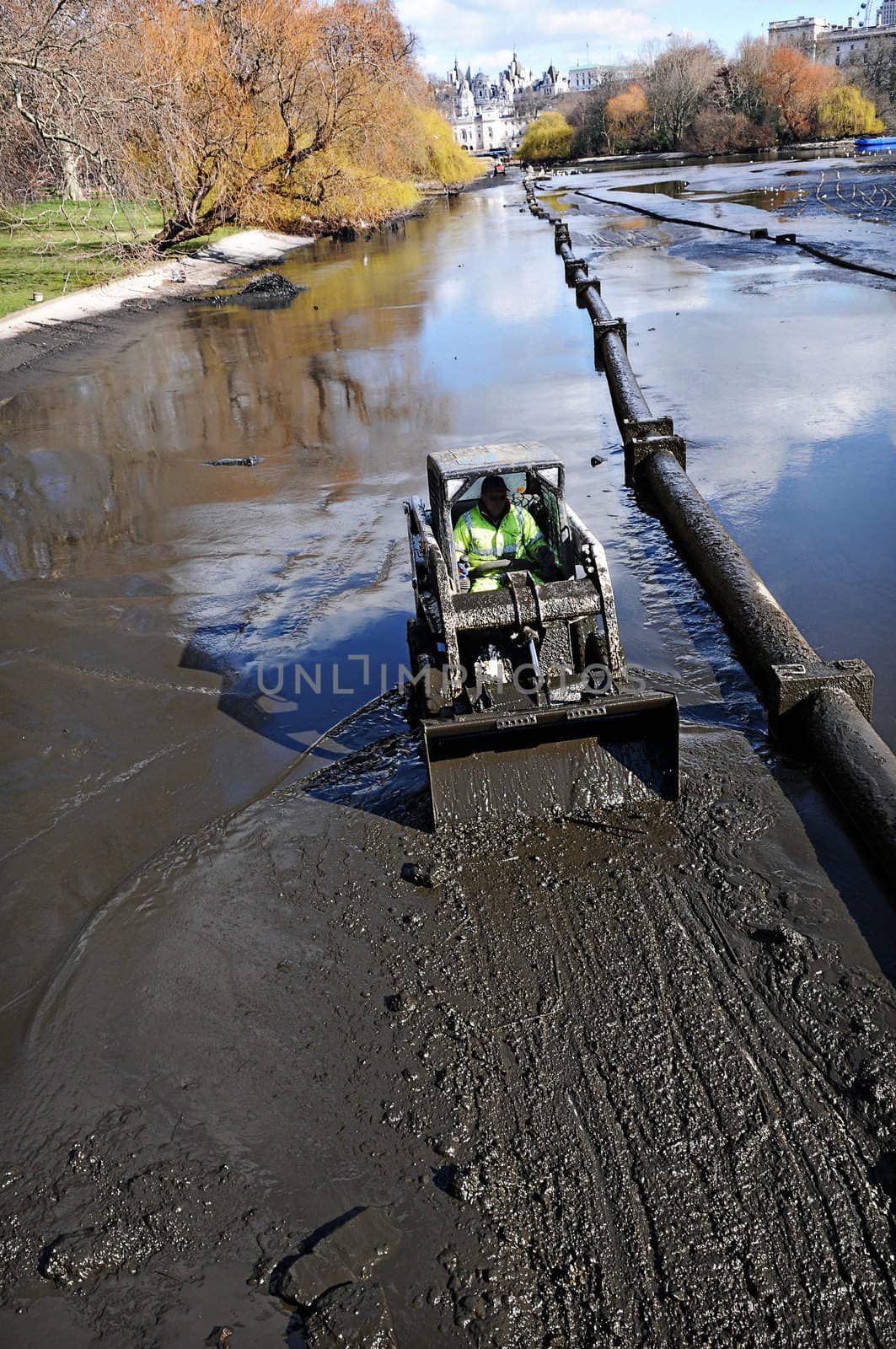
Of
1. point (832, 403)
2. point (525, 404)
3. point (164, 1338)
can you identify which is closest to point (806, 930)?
point (164, 1338)

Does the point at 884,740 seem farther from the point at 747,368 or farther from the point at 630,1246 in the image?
the point at 747,368

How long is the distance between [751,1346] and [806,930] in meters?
2.31

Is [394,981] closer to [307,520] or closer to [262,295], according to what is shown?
[307,520]

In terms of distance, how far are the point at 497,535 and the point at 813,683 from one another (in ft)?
7.80

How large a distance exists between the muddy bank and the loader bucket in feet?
0.58

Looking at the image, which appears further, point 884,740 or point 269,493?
point 269,493

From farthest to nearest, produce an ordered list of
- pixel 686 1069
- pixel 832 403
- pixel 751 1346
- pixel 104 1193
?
pixel 832 403
pixel 686 1069
pixel 104 1193
pixel 751 1346

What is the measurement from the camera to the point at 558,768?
648 centimetres

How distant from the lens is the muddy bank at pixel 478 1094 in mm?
3818

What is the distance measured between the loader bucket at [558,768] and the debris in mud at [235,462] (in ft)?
31.6

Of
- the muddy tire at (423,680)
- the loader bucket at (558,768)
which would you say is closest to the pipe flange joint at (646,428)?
the muddy tire at (423,680)

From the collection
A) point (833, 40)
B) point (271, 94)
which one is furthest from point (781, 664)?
point (833, 40)

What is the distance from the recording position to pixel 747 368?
17406 mm

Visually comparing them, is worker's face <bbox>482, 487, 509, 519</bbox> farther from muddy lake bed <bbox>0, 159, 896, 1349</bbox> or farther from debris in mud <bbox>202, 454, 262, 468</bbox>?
debris in mud <bbox>202, 454, 262, 468</bbox>
